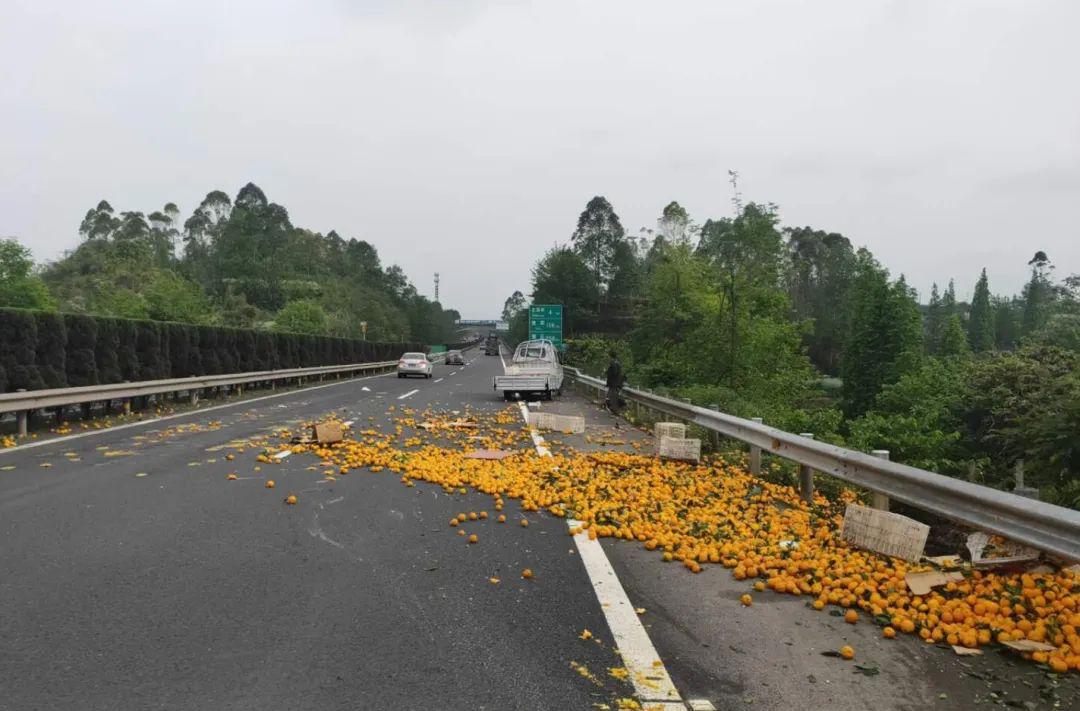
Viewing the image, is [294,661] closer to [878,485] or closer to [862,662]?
[862,662]

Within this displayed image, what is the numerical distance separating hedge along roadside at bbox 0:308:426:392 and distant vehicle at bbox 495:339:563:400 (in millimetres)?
9385

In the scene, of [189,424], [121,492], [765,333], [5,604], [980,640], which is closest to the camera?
[980,640]

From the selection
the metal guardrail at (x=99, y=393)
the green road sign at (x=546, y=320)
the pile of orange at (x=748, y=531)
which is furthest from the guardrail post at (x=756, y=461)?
the green road sign at (x=546, y=320)

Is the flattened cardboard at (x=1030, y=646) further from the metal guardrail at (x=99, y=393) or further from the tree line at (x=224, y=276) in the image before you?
the tree line at (x=224, y=276)

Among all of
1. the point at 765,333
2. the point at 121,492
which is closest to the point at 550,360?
the point at 765,333

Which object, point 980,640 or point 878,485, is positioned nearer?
point 980,640

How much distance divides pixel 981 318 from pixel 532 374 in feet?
390

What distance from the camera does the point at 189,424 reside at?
15031 millimetres

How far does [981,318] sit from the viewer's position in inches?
4601

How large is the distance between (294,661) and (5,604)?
2182mm

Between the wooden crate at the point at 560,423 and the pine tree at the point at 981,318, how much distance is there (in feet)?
395

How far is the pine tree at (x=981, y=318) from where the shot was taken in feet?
376

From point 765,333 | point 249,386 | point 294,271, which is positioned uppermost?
point 294,271

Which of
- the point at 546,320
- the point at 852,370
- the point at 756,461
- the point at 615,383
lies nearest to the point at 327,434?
the point at 756,461
